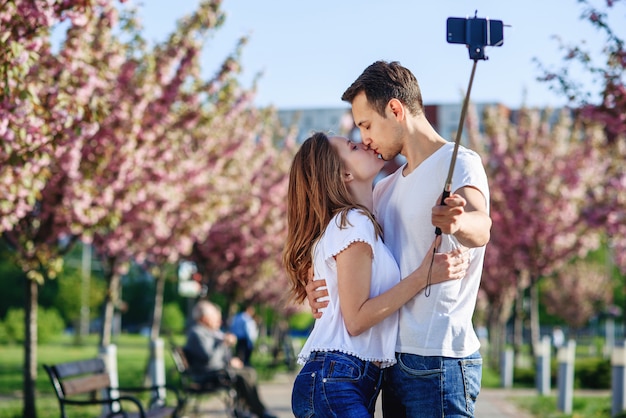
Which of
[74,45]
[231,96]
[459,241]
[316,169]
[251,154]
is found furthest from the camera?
[251,154]

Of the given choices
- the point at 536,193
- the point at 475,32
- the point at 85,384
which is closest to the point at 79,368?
the point at 85,384

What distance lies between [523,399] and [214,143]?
705 centimetres

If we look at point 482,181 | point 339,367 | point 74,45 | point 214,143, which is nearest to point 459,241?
point 482,181

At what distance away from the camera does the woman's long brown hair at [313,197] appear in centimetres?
374

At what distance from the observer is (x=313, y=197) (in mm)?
3764

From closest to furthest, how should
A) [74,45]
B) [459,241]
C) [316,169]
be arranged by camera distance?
[459,241]
[316,169]
[74,45]

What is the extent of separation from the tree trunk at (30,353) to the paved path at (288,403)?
2.68m

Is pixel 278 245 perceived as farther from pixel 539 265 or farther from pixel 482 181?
pixel 482 181

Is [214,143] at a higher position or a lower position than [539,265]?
higher

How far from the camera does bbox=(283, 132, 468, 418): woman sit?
3.53 meters

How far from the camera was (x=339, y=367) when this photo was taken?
356 cm

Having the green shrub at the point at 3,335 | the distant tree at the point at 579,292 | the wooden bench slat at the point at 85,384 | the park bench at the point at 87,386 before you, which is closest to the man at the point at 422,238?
the park bench at the point at 87,386

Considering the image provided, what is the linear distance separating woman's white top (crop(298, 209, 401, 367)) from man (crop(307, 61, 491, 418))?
0.16ft

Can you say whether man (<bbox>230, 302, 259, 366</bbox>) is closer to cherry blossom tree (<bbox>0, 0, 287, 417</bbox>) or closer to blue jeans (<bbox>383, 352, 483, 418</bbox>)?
cherry blossom tree (<bbox>0, 0, 287, 417</bbox>)
